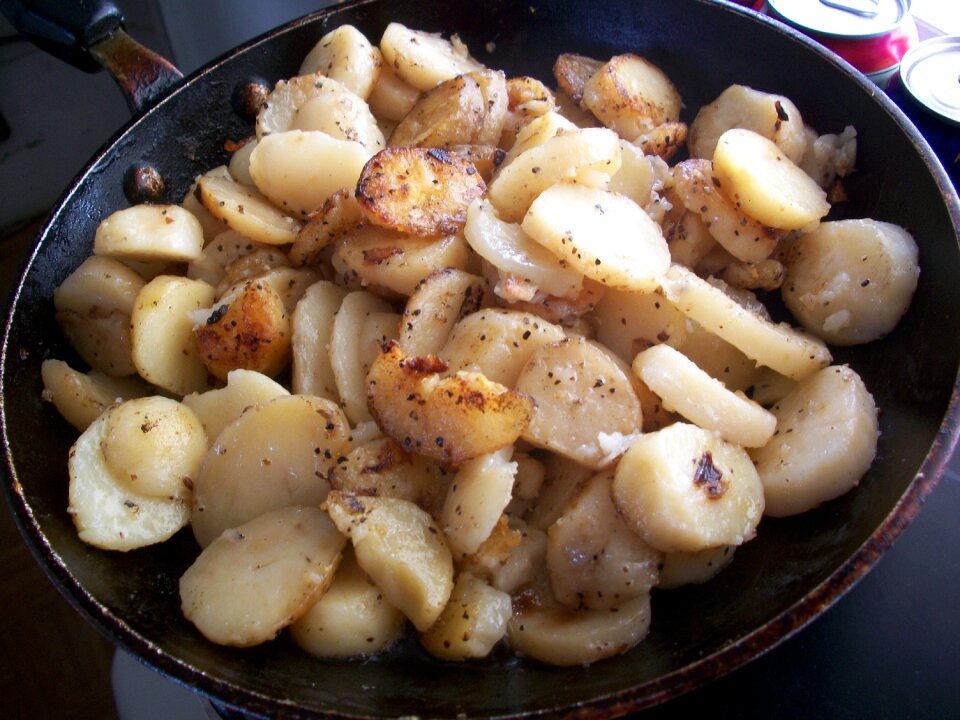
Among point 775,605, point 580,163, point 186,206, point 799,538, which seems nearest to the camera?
point 775,605

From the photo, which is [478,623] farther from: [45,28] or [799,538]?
[45,28]

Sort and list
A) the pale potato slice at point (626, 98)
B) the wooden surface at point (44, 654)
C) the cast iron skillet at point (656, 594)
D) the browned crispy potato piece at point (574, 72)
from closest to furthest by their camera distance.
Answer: the cast iron skillet at point (656, 594) → the pale potato slice at point (626, 98) → the browned crispy potato piece at point (574, 72) → the wooden surface at point (44, 654)

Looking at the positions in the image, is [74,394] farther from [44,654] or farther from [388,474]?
[44,654]

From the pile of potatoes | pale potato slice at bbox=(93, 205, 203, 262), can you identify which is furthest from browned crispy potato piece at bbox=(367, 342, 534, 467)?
pale potato slice at bbox=(93, 205, 203, 262)

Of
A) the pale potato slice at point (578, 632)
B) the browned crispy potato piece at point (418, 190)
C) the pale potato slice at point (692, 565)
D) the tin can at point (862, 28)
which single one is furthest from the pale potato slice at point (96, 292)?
the tin can at point (862, 28)

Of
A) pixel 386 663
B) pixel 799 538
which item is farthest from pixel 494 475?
pixel 799 538

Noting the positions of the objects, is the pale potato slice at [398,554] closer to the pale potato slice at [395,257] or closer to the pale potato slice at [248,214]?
the pale potato slice at [395,257]
